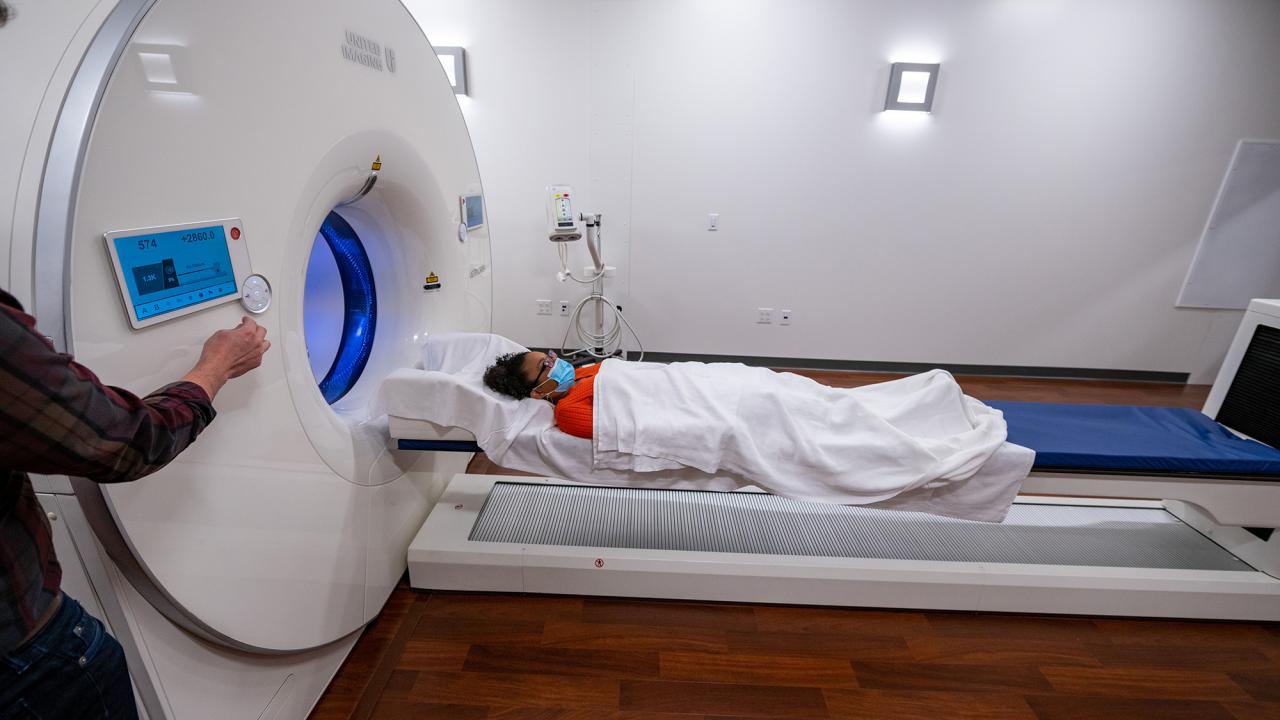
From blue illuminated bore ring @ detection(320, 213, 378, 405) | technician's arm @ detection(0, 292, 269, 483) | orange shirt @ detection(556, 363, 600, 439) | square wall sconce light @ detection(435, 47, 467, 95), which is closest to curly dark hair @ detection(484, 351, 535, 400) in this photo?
orange shirt @ detection(556, 363, 600, 439)

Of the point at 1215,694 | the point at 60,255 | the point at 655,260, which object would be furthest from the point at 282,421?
the point at 655,260

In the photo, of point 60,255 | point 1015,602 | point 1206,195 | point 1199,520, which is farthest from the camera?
point 1206,195

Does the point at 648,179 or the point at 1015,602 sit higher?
the point at 648,179

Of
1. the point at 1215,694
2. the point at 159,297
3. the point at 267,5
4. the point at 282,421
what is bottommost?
the point at 1215,694

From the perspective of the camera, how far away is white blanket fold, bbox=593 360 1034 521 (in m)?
1.42

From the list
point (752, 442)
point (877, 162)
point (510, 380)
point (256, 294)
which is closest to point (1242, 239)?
point (877, 162)

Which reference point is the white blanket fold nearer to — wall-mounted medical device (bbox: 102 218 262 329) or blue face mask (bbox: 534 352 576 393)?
blue face mask (bbox: 534 352 576 393)

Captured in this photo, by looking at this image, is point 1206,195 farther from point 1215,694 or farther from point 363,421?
point 363,421

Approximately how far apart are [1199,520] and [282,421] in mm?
2768

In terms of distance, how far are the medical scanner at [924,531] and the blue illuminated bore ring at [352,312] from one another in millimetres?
204

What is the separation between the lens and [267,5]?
0.98 m

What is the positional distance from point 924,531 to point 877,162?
7.70ft

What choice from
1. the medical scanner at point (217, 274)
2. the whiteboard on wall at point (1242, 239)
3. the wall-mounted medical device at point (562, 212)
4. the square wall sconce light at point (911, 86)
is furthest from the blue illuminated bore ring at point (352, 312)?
the whiteboard on wall at point (1242, 239)

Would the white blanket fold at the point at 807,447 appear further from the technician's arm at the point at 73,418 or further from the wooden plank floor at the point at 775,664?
the technician's arm at the point at 73,418
